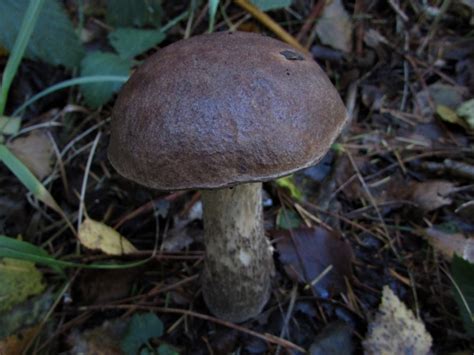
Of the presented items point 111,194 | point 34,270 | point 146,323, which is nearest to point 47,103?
point 111,194

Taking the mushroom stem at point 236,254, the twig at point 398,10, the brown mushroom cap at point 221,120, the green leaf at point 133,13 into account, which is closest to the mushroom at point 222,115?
the brown mushroom cap at point 221,120

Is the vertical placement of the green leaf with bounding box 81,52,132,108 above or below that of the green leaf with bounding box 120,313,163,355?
A: above

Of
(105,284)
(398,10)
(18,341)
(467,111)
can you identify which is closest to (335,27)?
(398,10)

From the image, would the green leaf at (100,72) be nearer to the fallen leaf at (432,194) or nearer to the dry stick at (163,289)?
the dry stick at (163,289)

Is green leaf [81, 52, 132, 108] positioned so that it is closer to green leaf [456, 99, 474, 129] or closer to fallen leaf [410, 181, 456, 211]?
fallen leaf [410, 181, 456, 211]

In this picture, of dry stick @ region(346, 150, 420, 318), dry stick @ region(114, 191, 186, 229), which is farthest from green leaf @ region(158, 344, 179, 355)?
dry stick @ region(346, 150, 420, 318)

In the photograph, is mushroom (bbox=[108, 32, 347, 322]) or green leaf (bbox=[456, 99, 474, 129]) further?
green leaf (bbox=[456, 99, 474, 129])

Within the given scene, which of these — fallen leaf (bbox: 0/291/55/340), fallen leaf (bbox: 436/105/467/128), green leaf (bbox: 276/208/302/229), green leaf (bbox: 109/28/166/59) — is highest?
green leaf (bbox: 109/28/166/59)

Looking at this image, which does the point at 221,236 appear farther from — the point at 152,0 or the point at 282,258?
the point at 152,0
